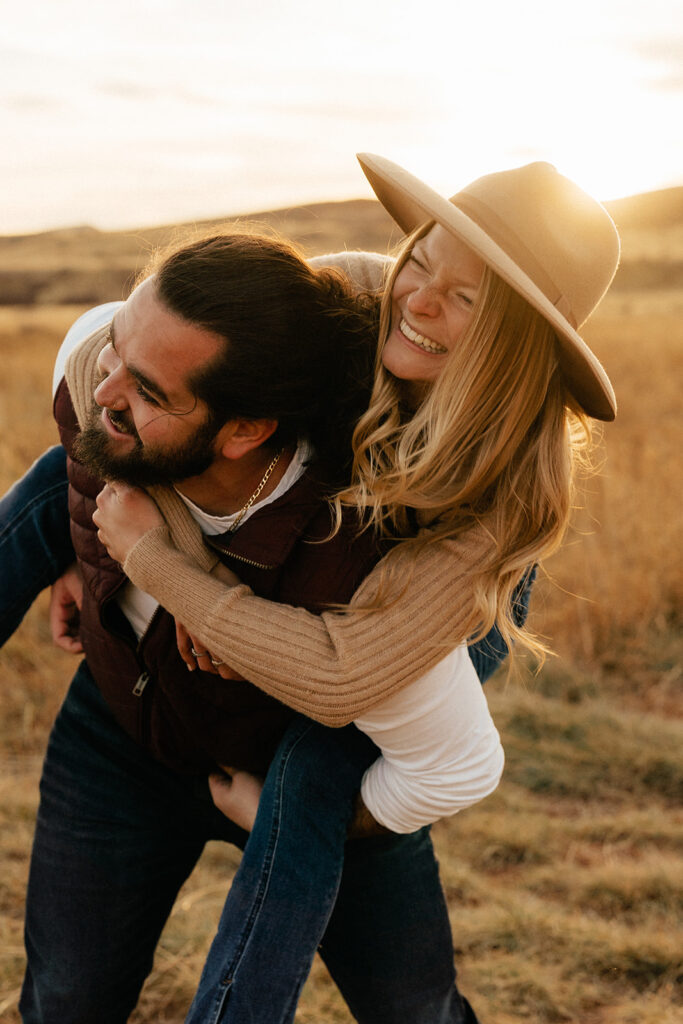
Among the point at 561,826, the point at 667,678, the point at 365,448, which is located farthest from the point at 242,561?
the point at 667,678

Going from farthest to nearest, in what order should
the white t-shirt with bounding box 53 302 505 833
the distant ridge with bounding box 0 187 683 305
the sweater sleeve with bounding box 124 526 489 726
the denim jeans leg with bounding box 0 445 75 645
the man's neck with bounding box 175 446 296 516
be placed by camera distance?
the distant ridge with bounding box 0 187 683 305, the denim jeans leg with bounding box 0 445 75 645, the man's neck with bounding box 175 446 296 516, the white t-shirt with bounding box 53 302 505 833, the sweater sleeve with bounding box 124 526 489 726

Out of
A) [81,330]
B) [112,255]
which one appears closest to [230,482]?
[81,330]

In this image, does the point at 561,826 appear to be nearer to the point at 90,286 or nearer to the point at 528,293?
the point at 528,293

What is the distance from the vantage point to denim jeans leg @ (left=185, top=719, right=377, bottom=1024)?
197 cm

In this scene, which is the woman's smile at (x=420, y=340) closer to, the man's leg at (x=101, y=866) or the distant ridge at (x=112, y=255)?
the man's leg at (x=101, y=866)

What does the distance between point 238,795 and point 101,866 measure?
0.42m

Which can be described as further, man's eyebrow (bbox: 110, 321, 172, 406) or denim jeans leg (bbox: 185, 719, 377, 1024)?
man's eyebrow (bbox: 110, 321, 172, 406)

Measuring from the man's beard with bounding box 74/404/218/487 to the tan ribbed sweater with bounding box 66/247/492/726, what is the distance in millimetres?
201

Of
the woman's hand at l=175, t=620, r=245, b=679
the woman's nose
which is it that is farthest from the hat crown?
the woman's hand at l=175, t=620, r=245, b=679

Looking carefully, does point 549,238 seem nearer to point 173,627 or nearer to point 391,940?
point 173,627

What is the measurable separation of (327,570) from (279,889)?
676 millimetres

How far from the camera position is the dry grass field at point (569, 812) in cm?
300

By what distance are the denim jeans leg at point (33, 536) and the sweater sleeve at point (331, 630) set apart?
575mm

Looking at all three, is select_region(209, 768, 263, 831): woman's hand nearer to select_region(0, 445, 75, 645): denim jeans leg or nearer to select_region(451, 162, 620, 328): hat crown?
select_region(0, 445, 75, 645): denim jeans leg
